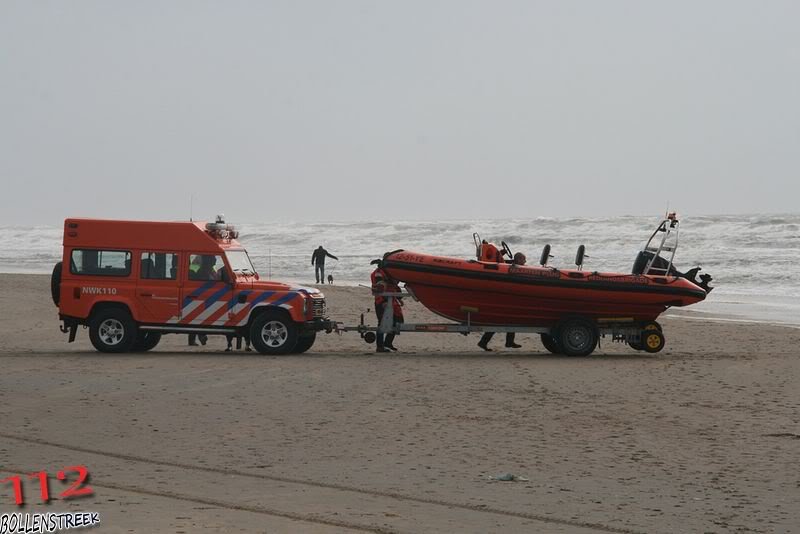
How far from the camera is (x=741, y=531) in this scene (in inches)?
292

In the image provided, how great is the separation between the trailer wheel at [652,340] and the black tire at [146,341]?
7.60 meters

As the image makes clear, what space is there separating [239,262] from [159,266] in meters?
1.23

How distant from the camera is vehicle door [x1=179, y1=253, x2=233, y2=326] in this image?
17938 millimetres

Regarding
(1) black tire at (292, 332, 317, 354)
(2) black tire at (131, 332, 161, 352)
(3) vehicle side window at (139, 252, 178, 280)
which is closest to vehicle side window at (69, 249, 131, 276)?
(3) vehicle side window at (139, 252, 178, 280)

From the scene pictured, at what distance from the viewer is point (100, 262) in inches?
705

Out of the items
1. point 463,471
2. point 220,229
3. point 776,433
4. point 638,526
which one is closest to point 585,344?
point 220,229

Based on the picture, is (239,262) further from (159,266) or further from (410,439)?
(410,439)

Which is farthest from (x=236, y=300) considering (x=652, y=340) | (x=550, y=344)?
(x=652, y=340)

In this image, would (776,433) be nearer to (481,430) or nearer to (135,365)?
(481,430)

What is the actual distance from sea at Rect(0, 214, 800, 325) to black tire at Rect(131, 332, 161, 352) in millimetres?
13385

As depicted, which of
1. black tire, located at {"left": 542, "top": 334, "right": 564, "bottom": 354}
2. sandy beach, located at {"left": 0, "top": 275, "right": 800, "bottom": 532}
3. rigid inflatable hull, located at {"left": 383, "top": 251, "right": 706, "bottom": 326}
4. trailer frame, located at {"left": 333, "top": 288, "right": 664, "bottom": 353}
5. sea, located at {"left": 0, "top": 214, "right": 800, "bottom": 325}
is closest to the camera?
sandy beach, located at {"left": 0, "top": 275, "right": 800, "bottom": 532}

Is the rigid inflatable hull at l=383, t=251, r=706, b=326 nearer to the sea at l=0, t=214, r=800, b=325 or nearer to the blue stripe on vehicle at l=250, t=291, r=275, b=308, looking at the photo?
the blue stripe on vehicle at l=250, t=291, r=275, b=308

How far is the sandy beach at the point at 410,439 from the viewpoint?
7727mm

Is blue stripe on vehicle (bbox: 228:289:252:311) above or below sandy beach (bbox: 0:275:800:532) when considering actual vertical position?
above
